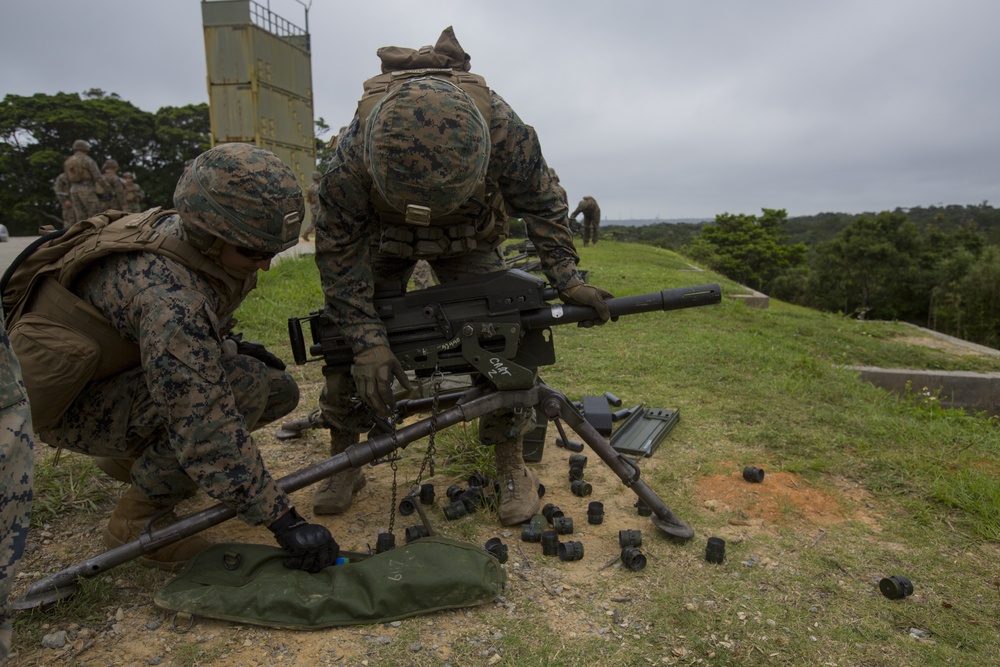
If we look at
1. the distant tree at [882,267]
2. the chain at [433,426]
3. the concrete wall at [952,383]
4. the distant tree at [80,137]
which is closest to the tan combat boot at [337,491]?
the chain at [433,426]

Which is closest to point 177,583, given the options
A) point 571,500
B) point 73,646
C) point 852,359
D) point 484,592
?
point 73,646

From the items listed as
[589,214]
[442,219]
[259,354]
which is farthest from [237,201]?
[589,214]

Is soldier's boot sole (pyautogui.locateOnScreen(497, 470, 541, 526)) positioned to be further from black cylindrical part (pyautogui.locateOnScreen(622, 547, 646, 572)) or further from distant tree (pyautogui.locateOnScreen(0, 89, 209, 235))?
distant tree (pyautogui.locateOnScreen(0, 89, 209, 235))

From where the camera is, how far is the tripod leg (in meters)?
2.84

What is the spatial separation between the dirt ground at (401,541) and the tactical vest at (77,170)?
38.6ft

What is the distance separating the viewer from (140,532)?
8.79 ft

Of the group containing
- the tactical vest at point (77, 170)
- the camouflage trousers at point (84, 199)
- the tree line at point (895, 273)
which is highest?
the tactical vest at point (77, 170)

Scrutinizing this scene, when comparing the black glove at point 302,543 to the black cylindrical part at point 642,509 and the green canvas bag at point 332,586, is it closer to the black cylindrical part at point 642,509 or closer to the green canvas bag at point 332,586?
the green canvas bag at point 332,586

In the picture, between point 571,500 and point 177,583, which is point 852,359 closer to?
point 571,500

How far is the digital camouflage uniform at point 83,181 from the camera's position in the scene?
43.7 feet

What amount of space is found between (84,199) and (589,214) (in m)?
12.6

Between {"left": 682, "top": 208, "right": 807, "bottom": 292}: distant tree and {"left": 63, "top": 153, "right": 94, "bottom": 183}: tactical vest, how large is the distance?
43.0 metres

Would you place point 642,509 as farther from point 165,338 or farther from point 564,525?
point 165,338

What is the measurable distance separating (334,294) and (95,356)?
898 mm
